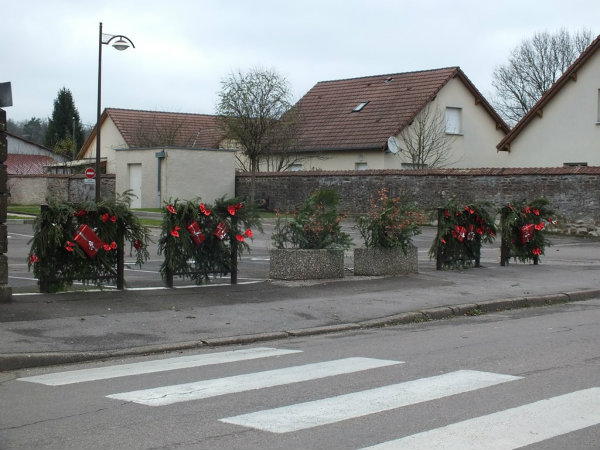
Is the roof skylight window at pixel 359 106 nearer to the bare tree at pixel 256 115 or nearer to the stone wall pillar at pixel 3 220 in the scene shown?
the bare tree at pixel 256 115

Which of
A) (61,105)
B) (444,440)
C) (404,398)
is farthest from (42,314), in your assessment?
(61,105)

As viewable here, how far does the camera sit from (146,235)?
12.7 meters

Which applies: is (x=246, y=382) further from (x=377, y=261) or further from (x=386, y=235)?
(x=386, y=235)

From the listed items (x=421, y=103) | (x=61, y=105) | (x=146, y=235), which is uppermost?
(x=61, y=105)

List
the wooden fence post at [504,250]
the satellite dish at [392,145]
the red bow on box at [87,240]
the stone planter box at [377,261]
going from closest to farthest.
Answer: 1. the red bow on box at [87,240]
2. the stone planter box at [377,261]
3. the wooden fence post at [504,250]
4. the satellite dish at [392,145]

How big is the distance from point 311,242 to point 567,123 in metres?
24.2

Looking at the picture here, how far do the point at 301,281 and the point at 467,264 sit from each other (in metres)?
4.24

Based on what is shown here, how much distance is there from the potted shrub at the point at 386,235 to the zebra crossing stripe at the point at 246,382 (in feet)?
22.1

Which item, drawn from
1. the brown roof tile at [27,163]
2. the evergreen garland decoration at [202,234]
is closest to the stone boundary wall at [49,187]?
the brown roof tile at [27,163]

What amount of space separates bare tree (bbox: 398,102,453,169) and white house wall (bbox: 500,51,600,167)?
15.8 feet

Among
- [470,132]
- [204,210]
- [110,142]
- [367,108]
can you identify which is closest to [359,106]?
[367,108]

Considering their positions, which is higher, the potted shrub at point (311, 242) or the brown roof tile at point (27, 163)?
the brown roof tile at point (27, 163)

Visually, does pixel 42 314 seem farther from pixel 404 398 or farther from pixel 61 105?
pixel 61 105

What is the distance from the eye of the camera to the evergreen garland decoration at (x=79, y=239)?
38.6 ft
